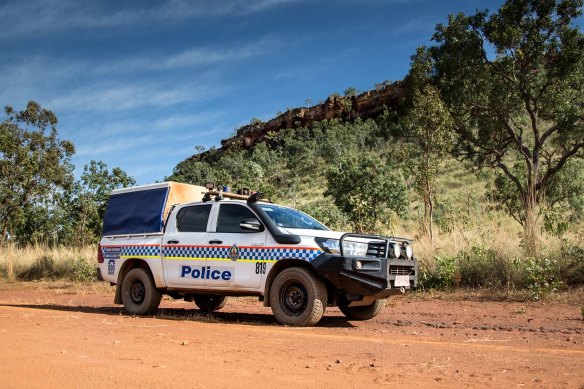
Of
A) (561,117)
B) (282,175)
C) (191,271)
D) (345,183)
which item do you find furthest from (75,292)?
(282,175)

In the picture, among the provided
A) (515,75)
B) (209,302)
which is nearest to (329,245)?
(209,302)

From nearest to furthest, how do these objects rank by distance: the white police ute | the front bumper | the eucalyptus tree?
the front bumper
the white police ute
the eucalyptus tree

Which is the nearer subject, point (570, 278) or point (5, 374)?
point (5, 374)

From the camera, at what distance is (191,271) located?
9.18m

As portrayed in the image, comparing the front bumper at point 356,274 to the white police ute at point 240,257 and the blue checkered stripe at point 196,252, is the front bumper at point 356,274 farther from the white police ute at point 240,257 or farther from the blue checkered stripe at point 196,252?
the blue checkered stripe at point 196,252

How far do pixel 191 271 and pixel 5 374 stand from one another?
15.6 ft

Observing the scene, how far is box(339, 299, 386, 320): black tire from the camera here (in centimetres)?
890

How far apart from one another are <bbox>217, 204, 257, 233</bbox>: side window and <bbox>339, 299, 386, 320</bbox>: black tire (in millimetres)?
2103

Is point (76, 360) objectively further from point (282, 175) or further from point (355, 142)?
point (355, 142)

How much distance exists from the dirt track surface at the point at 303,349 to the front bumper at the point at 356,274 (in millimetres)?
546

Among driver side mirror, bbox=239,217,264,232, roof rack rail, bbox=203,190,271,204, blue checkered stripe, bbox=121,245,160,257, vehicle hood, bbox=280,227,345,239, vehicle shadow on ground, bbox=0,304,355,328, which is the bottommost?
vehicle shadow on ground, bbox=0,304,355,328

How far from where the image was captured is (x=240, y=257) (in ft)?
28.2

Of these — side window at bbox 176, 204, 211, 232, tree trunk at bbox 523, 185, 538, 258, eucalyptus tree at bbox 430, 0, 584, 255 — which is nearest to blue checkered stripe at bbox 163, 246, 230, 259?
side window at bbox 176, 204, 211, 232

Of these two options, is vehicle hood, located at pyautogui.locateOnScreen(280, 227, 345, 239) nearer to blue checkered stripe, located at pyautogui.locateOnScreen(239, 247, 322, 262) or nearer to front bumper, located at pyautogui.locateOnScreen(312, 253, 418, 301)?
blue checkered stripe, located at pyautogui.locateOnScreen(239, 247, 322, 262)
